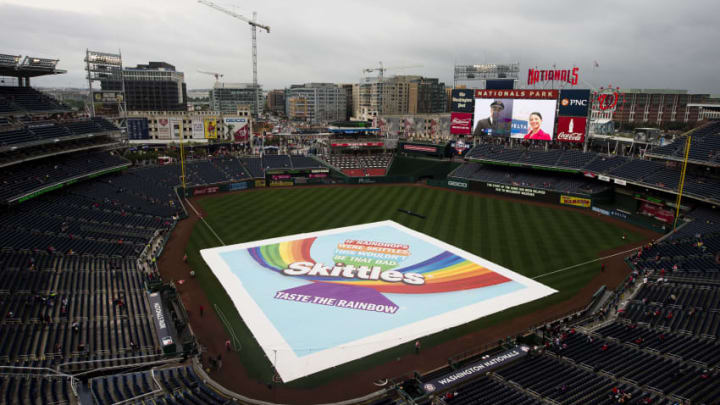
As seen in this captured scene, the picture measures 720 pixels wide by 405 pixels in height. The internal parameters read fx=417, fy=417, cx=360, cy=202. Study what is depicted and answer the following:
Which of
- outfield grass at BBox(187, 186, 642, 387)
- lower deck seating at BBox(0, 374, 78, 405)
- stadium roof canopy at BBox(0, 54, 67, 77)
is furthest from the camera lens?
stadium roof canopy at BBox(0, 54, 67, 77)

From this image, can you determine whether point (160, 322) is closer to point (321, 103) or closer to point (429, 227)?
point (429, 227)

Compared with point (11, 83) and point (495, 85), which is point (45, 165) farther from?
point (495, 85)

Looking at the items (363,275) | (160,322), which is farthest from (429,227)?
(160,322)

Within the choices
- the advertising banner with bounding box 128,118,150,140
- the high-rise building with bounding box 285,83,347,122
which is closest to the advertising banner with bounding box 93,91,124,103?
the advertising banner with bounding box 128,118,150,140

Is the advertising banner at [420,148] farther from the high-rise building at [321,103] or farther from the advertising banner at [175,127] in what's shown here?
the high-rise building at [321,103]

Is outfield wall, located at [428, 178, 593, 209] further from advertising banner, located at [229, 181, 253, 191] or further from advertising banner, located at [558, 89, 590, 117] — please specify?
advertising banner, located at [229, 181, 253, 191]

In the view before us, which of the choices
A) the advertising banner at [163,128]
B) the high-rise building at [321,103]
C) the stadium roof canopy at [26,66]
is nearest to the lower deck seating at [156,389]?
the stadium roof canopy at [26,66]
